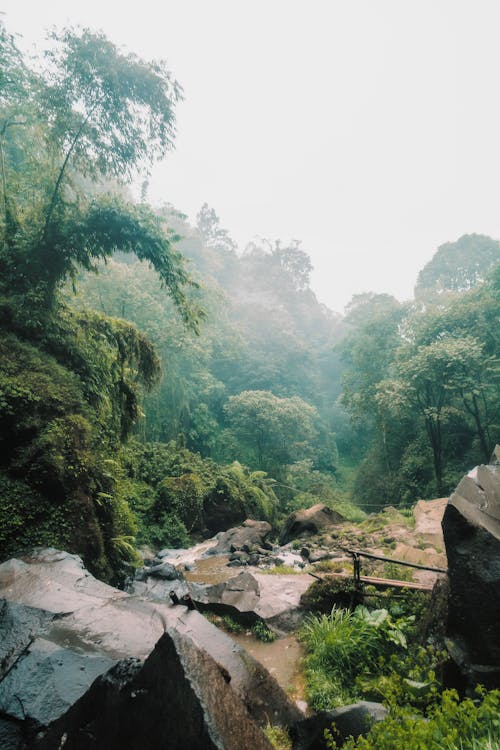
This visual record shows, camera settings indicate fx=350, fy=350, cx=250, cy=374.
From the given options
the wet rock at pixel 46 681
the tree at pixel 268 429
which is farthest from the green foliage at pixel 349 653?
the tree at pixel 268 429

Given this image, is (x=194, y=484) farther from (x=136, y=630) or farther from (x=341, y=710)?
(x=341, y=710)

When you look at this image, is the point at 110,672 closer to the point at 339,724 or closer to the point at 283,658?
the point at 339,724

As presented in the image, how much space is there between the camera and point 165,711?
181cm

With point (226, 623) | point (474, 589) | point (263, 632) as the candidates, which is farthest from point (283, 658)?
point (474, 589)

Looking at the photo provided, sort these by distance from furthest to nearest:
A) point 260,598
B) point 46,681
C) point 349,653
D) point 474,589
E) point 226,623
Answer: point 260,598
point 226,623
point 349,653
point 474,589
point 46,681

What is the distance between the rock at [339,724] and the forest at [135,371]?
3333mm

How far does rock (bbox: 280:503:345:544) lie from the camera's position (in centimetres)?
1103

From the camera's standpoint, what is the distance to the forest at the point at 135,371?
16.8ft

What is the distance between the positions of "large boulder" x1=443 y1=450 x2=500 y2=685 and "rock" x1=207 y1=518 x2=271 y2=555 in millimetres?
7806

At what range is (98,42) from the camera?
7.04 m

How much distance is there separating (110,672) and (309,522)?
9810mm

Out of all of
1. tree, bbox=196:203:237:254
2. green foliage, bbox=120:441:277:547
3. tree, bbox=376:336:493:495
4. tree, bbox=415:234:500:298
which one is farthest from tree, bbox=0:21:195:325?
tree, bbox=196:203:237:254

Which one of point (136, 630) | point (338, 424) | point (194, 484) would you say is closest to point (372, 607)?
point (136, 630)

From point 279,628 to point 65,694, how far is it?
3.37m
